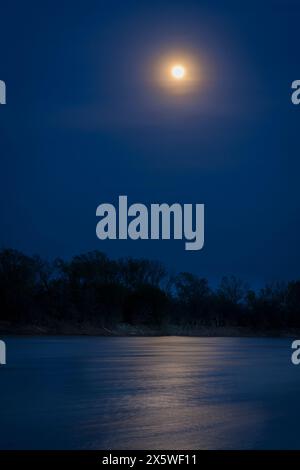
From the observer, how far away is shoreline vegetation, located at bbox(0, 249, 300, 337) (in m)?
96.5

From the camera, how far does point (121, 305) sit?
106062 millimetres

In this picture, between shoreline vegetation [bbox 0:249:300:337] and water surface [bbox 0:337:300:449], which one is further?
shoreline vegetation [bbox 0:249:300:337]

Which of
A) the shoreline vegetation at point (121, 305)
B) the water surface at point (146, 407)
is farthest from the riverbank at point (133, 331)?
the water surface at point (146, 407)

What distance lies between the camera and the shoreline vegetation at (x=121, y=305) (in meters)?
96.5

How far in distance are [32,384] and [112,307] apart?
3208 inches

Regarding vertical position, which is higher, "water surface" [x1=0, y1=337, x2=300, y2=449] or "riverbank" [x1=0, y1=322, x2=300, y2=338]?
"water surface" [x1=0, y1=337, x2=300, y2=449]

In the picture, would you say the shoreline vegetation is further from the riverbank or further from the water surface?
the water surface

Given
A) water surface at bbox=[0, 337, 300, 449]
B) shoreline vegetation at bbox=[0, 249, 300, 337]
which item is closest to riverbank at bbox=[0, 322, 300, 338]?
shoreline vegetation at bbox=[0, 249, 300, 337]

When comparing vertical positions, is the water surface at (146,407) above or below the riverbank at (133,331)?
above

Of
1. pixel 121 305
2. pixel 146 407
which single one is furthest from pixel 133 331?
pixel 146 407

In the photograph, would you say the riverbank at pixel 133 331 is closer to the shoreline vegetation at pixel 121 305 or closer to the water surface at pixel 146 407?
the shoreline vegetation at pixel 121 305
